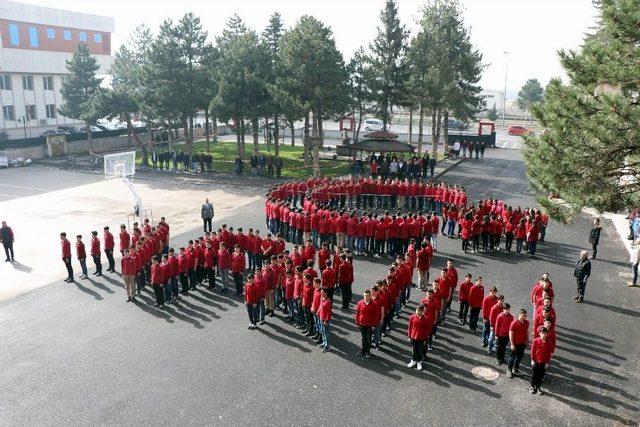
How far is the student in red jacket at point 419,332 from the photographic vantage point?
10.9 meters

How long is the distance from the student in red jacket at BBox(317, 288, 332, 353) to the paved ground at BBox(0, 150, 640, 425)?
1.08ft

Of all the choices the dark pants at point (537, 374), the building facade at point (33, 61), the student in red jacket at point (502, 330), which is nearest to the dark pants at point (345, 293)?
the student in red jacket at point (502, 330)

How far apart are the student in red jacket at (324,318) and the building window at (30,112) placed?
5706cm

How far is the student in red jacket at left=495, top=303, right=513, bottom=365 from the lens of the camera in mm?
10992

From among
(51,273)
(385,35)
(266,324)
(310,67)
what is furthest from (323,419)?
(385,35)

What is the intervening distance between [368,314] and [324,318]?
1.07m

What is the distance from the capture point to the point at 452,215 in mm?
21094

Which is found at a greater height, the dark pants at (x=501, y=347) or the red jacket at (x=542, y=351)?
the red jacket at (x=542, y=351)

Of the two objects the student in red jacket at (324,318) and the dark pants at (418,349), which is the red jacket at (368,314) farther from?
the dark pants at (418,349)

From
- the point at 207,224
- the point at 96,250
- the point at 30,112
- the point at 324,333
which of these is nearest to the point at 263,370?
the point at 324,333

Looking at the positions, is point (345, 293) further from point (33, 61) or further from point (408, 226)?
point (33, 61)

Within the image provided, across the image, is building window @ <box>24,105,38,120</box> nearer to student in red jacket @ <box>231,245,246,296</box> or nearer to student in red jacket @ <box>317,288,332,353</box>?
student in red jacket @ <box>231,245,246,296</box>

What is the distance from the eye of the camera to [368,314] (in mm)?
11453

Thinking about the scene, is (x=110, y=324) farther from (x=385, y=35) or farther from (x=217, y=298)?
(x=385, y=35)
